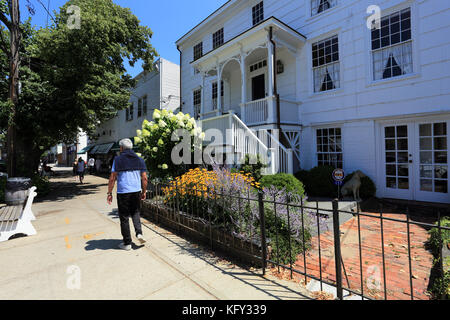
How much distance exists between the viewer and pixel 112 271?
3189 mm

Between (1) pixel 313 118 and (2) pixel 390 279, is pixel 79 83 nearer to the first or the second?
Result: (1) pixel 313 118

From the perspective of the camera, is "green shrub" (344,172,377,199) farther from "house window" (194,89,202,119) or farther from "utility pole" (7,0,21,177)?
"utility pole" (7,0,21,177)

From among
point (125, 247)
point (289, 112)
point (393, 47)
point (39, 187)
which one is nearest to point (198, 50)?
point (289, 112)

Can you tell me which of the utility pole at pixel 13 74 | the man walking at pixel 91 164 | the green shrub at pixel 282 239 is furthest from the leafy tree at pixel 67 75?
the man walking at pixel 91 164

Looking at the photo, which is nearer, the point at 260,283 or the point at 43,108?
the point at 260,283

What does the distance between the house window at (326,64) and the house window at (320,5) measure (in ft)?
4.17

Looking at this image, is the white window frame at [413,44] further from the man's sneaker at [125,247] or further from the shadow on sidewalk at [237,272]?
the man's sneaker at [125,247]

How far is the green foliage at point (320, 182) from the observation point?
756 cm

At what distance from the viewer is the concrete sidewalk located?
2670 millimetres

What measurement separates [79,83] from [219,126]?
6.11 m

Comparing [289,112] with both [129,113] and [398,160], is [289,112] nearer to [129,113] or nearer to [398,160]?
[398,160]

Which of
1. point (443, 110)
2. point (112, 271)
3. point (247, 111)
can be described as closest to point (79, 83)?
point (247, 111)

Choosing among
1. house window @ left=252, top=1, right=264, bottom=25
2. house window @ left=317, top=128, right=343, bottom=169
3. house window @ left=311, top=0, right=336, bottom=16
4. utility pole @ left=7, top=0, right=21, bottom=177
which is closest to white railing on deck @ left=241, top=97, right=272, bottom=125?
house window @ left=317, top=128, right=343, bottom=169

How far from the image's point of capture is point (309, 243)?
4.12 metres
